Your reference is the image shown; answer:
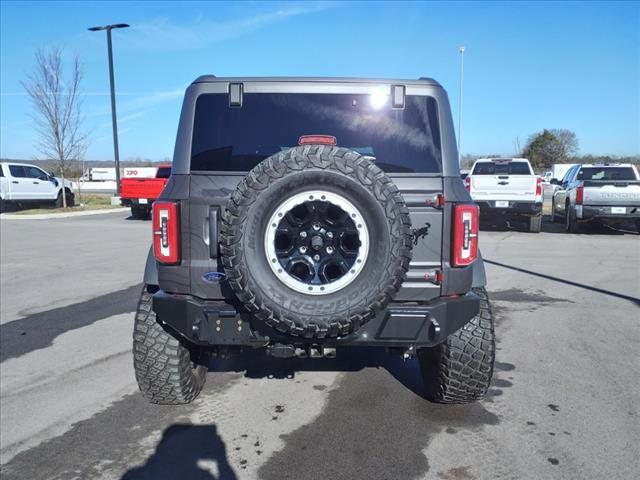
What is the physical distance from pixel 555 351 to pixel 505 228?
1183 centimetres

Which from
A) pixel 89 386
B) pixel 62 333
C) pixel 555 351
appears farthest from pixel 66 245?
pixel 555 351

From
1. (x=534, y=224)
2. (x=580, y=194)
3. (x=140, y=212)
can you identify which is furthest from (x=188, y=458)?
(x=140, y=212)

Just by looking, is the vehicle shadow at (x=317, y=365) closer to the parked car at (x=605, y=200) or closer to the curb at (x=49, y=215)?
the parked car at (x=605, y=200)

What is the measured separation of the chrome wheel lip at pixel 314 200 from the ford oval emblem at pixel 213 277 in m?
0.42

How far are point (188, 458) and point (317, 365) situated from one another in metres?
1.69

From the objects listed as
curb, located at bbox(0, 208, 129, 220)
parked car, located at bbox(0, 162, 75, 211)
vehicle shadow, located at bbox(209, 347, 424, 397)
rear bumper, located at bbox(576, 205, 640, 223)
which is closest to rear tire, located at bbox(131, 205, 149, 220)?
curb, located at bbox(0, 208, 129, 220)

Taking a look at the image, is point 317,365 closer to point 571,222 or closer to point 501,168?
point 571,222

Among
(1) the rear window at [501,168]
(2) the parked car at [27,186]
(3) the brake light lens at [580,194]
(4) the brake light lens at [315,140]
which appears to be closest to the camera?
(4) the brake light lens at [315,140]

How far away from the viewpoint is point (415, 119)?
3463 millimetres

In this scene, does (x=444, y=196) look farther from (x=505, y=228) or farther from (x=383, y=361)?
(x=505, y=228)

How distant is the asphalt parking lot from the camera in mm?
3033

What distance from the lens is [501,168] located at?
52.2ft

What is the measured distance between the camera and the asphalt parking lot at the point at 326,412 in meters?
3.03

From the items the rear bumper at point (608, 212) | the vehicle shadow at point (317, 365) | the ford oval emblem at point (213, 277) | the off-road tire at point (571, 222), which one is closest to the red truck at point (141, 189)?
the off-road tire at point (571, 222)
